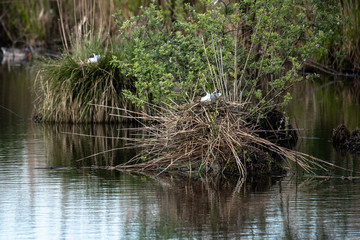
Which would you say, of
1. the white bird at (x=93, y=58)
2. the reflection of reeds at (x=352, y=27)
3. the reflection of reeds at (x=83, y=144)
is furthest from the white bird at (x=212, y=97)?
the reflection of reeds at (x=352, y=27)

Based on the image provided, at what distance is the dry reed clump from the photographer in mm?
10023

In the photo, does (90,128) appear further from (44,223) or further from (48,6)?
(48,6)

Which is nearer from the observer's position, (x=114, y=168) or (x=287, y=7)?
(x=114, y=168)

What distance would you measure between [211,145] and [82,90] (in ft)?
18.9

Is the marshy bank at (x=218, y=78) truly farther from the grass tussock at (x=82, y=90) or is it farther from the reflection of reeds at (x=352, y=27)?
the reflection of reeds at (x=352, y=27)

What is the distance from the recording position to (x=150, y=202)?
821 cm

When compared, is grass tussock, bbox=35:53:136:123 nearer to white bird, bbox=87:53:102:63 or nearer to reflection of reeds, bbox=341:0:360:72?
white bird, bbox=87:53:102:63

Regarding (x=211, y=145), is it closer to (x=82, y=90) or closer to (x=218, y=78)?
(x=218, y=78)

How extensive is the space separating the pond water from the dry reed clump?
0.49 m

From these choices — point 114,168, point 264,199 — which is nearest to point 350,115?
point 114,168

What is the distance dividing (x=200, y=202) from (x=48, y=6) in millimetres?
29003

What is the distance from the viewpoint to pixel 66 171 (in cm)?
1023

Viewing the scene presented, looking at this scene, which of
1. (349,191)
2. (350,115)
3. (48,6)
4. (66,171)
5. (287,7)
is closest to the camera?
(349,191)

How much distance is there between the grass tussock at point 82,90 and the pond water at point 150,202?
97.5 inches
